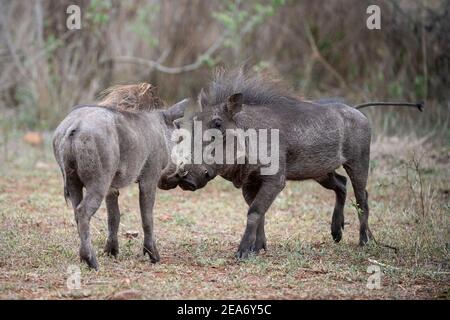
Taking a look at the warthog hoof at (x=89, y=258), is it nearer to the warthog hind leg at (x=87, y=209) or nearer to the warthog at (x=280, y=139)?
the warthog hind leg at (x=87, y=209)

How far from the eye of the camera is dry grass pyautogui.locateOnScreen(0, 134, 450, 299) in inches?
177

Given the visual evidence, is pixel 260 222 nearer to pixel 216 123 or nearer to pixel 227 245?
pixel 227 245

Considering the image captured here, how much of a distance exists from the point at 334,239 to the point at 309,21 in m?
6.83

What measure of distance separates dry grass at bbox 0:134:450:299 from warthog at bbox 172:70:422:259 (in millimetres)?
336

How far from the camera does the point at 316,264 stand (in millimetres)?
5242

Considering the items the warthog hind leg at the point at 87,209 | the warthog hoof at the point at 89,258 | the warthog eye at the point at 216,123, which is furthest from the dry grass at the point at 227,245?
the warthog eye at the point at 216,123

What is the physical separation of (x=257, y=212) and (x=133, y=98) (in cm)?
120

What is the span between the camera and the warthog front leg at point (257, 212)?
5.46m

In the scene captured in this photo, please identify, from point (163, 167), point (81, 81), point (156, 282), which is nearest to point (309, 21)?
point (81, 81)

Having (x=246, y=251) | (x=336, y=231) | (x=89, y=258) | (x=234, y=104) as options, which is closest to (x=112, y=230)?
(x=89, y=258)

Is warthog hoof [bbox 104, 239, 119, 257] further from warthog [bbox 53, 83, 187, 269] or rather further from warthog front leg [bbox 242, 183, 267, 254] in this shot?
warthog front leg [bbox 242, 183, 267, 254]

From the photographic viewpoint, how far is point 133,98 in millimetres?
5598

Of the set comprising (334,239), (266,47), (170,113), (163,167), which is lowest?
(334,239)
